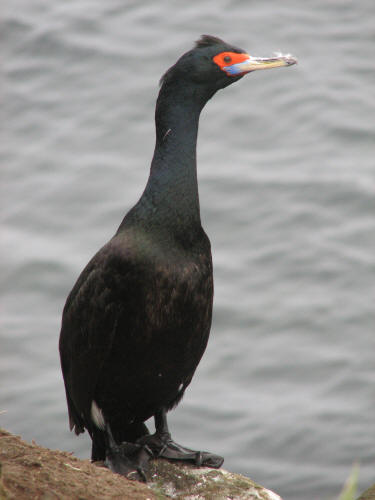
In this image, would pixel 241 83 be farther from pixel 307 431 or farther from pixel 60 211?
pixel 307 431

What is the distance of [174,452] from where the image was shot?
5340 millimetres

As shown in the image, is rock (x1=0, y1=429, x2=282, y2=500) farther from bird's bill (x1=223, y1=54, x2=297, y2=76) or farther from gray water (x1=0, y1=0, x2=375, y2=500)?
gray water (x1=0, y1=0, x2=375, y2=500)

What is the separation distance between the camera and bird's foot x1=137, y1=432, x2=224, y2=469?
523 centimetres

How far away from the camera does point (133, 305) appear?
5141mm

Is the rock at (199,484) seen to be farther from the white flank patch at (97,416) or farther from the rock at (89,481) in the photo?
the white flank patch at (97,416)

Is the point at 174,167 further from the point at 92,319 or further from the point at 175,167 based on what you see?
the point at 92,319

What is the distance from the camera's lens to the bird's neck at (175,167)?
5227 mm

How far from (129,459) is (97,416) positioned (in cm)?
31

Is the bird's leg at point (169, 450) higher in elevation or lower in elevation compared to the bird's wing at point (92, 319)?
lower

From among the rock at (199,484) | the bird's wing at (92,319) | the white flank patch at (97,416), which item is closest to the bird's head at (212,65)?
the bird's wing at (92,319)

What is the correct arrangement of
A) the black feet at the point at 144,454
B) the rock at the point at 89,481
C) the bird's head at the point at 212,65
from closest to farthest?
the rock at the point at 89,481
the black feet at the point at 144,454
the bird's head at the point at 212,65

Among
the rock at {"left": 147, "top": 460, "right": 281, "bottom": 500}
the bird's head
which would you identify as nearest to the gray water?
the rock at {"left": 147, "top": 460, "right": 281, "bottom": 500}

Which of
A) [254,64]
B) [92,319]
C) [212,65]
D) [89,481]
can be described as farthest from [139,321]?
[254,64]

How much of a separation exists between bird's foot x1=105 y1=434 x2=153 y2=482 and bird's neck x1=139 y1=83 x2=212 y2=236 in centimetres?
118
